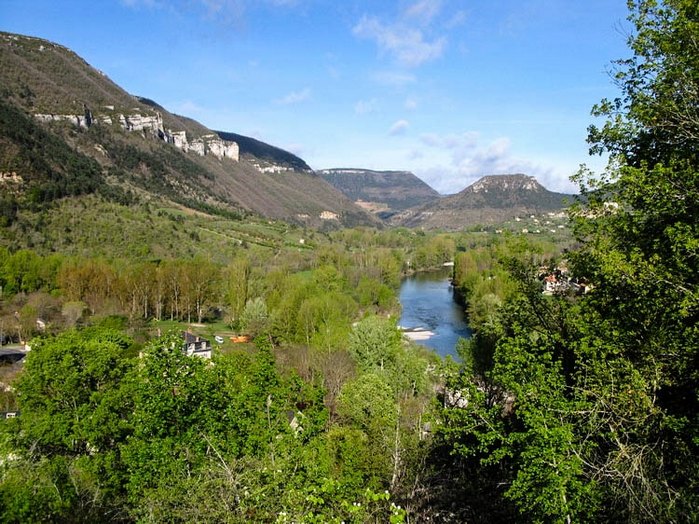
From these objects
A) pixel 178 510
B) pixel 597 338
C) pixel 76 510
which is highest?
pixel 597 338

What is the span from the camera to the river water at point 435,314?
178ft

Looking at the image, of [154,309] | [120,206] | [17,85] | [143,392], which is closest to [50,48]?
[17,85]

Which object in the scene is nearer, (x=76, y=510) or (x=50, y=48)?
(x=76, y=510)

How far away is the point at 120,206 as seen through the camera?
93250 mm

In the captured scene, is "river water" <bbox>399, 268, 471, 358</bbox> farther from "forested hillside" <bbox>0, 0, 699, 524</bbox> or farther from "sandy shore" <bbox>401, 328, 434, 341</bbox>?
"forested hillside" <bbox>0, 0, 699, 524</bbox>

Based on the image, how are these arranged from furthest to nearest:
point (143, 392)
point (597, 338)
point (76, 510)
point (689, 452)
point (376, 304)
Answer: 1. point (376, 304)
2. point (143, 392)
3. point (76, 510)
4. point (597, 338)
5. point (689, 452)

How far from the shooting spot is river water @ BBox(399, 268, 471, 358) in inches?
2140

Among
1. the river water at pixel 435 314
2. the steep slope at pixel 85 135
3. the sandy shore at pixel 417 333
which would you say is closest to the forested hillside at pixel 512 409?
the river water at pixel 435 314

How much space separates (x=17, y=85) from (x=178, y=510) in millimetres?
170795

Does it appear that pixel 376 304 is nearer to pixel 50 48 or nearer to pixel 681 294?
pixel 681 294

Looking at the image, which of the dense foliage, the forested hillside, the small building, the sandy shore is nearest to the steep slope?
the small building

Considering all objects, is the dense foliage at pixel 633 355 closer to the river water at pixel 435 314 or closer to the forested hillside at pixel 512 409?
the forested hillside at pixel 512 409

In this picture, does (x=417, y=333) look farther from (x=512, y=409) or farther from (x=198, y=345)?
(x=512, y=409)

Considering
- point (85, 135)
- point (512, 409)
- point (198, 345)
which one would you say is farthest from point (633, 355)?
point (85, 135)
